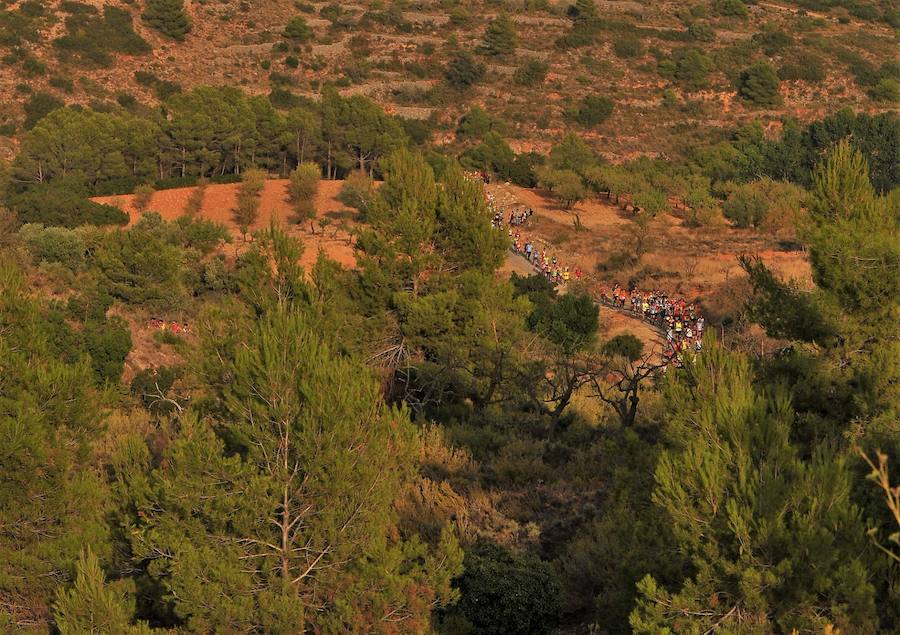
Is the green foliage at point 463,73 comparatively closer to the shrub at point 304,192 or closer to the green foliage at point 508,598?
the shrub at point 304,192

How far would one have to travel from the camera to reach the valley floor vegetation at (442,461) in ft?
34.5

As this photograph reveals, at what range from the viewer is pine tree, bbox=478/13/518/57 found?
100 m

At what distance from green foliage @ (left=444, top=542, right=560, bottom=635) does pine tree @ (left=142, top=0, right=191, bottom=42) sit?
8961 centimetres

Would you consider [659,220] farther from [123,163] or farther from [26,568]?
[26,568]

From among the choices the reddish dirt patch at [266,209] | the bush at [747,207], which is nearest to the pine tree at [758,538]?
the reddish dirt patch at [266,209]

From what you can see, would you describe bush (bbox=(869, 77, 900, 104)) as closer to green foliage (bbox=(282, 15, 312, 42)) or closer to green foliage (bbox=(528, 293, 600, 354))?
green foliage (bbox=(282, 15, 312, 42))

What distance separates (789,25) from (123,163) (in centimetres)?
7888

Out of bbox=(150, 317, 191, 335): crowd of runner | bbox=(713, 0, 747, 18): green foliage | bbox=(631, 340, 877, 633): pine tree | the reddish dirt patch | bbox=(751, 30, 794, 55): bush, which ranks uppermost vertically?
bbox=(631, 340, 877, 633): pine tree

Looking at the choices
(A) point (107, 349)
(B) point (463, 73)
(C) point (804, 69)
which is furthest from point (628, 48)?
(A) point (107, 349)

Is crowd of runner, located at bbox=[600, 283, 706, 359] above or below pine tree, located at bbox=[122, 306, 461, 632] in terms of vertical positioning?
below

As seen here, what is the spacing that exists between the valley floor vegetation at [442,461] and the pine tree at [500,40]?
75.6 metres

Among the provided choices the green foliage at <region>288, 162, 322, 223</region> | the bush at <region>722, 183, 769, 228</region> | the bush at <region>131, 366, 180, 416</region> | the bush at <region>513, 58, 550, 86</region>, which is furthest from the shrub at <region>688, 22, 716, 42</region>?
the bush at <region>131, 366, 180, 416</region>

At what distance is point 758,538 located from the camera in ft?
33.6

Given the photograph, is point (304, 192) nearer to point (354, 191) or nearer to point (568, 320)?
point (354, 191)
